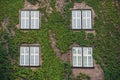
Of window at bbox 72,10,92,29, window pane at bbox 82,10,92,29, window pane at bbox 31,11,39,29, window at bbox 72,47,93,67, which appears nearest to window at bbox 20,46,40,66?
window pane at bbox 31,11,39,29

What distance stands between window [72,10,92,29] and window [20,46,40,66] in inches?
122

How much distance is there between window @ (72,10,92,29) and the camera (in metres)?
25.5

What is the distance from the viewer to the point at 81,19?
2567 centimetres

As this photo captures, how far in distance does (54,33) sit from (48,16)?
49.2 inches

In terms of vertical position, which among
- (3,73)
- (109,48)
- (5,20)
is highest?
(5,20)

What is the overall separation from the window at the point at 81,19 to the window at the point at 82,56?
4.92 feet

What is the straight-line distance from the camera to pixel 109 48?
2494 cm

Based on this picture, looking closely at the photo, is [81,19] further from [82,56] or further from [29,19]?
[29,19]

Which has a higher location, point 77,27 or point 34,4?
point 34,4

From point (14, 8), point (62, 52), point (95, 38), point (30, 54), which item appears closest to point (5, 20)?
point (14, 8)

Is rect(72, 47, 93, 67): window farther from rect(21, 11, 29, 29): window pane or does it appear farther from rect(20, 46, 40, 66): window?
rect(21, 11, 29, 29): window pane

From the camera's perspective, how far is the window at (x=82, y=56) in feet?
82.5

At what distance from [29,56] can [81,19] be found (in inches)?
A: 171

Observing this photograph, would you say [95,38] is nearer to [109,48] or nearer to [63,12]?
[109,48]
